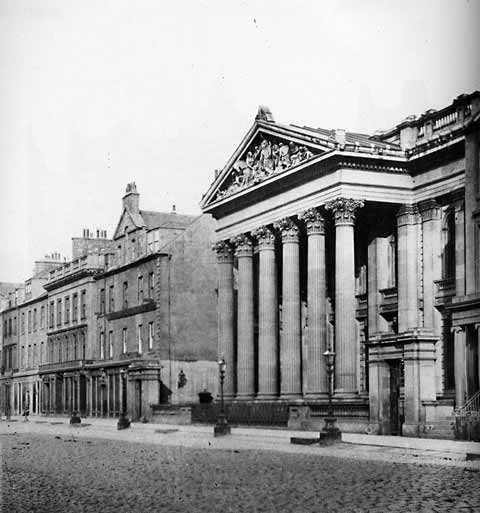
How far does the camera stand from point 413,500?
15836 millimetres

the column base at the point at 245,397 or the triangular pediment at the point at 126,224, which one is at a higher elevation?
the triangular pediment at the point at 126,224

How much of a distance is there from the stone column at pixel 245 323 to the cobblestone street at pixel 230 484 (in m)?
23.8

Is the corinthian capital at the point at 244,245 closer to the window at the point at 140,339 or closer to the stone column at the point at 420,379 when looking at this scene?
the window at the point at 140,339

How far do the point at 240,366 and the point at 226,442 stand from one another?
17.3m

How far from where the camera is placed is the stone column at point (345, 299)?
43728 millimetres

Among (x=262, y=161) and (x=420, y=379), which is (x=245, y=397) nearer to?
(x=262, y=161)

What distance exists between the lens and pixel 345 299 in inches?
1742

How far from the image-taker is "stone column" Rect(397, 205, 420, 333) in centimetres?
4459

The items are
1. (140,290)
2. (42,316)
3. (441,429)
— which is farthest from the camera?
(42,316)

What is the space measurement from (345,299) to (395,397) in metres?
8.90

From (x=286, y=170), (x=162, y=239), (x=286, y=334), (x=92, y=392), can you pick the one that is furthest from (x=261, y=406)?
(x=92, y=392)

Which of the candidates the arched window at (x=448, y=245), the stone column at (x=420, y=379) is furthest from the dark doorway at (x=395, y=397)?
the arched window at (x=448, y=245)

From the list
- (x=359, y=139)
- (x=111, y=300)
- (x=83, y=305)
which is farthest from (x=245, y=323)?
(x=83, y=305)

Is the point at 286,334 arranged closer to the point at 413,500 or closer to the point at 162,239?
the point at 162,239
